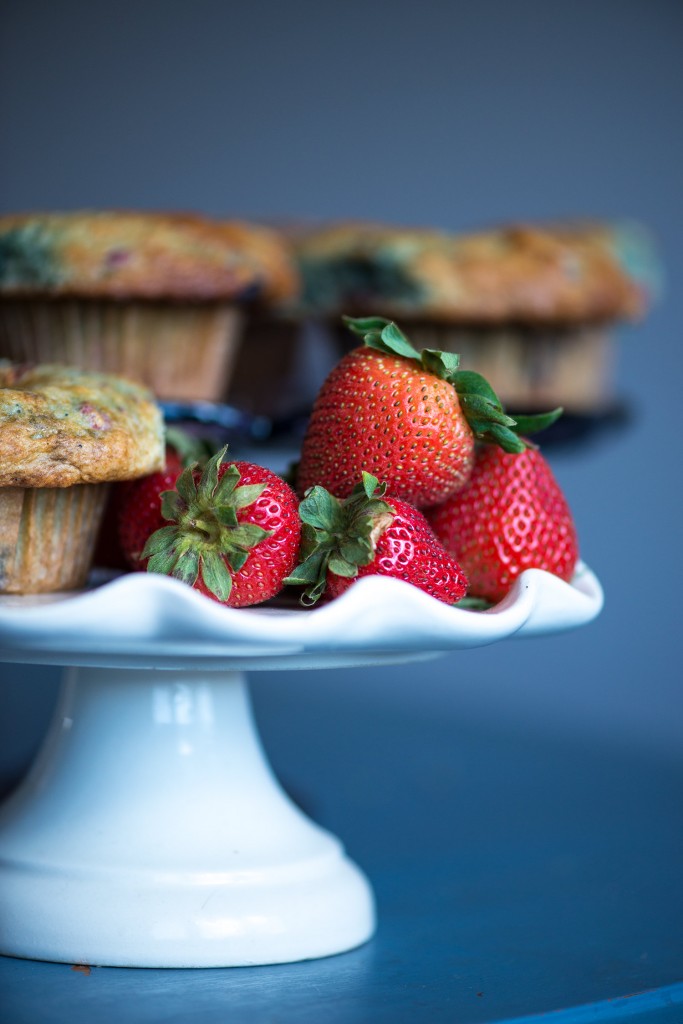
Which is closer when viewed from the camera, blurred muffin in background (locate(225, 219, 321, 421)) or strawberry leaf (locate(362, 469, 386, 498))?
strawberry leaf (locate(362, 469, 386, 498))

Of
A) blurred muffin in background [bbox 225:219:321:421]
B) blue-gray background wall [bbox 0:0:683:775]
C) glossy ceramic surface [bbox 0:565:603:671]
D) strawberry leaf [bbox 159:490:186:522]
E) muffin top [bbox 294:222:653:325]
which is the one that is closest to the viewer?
glossy ceramic surface [bbox 0:565:603:671]

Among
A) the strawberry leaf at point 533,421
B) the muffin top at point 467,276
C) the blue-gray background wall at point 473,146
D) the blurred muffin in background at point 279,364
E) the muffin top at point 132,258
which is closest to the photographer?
the strawberry leaf at point 533,421

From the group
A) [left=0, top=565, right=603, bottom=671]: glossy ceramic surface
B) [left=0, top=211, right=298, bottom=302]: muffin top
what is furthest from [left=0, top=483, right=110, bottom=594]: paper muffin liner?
[left=0, top=211, right=298, bottom=302]: muffin top

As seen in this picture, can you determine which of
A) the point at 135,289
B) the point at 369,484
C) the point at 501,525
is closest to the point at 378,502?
the point at 369,484

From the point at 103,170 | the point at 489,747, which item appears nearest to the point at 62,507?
the point at 489,747

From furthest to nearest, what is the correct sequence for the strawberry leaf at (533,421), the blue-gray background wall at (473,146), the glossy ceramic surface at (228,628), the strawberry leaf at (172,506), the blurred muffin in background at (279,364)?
the blue-gray background wall at (473,146) → the blurred muffin in background at (279,364) → the strawberry leaf at (533,421) → the strawberry leaf at (172,506) → the glossy ceramic surface at (228,628)

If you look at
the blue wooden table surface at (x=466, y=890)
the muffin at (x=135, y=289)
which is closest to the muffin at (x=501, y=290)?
the muffin at (x=135, y=289)

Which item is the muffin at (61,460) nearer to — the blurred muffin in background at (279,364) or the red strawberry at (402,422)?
the red strawberry at (402,422)

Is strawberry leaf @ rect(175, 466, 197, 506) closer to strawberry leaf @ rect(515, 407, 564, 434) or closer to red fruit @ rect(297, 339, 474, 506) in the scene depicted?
red fruit @ rect(297, 339, 474, 506)
